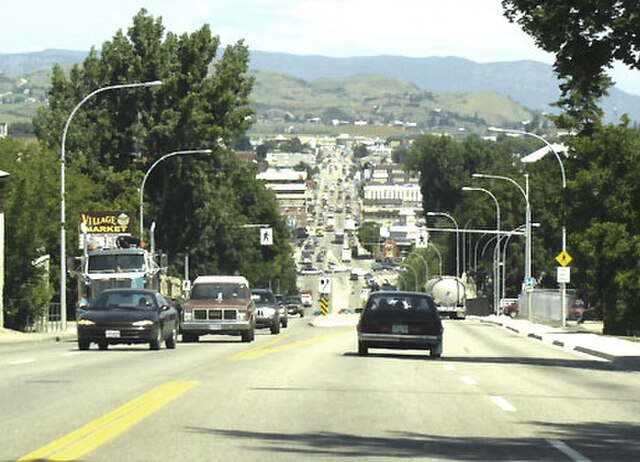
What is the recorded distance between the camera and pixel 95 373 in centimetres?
Answer: 2647

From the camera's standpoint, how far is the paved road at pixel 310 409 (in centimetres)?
1484

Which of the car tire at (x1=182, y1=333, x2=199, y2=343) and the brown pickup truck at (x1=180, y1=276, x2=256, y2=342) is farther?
the car tire at (x1=182, y1=333, x2=199, y2=343)

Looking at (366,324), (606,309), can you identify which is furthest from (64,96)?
(366,324)

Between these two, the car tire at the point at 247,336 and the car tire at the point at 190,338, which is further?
the car tire at the point at 190,338

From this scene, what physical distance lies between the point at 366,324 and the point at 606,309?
32.2 metres

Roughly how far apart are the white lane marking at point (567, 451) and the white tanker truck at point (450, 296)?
9032cm

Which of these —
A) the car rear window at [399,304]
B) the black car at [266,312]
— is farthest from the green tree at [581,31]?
the black car at [266,312]

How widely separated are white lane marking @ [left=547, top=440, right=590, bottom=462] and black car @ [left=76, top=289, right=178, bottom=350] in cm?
2177

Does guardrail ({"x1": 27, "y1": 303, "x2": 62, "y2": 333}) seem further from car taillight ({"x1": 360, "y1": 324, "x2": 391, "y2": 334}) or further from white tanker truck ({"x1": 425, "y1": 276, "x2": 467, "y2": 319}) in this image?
white tanker truck ({"x1": 425, "y1": 276, "x2": 467, "y2": 319})

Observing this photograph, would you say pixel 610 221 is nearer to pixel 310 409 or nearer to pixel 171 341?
pixel 171 341

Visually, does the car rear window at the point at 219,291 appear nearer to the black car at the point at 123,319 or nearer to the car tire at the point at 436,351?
the black car at the point at 123,319

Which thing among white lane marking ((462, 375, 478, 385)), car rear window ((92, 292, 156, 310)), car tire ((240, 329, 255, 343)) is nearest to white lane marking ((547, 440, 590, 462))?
white lane marking ((462, 375, 478, 385))

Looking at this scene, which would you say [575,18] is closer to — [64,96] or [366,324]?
[366,324]

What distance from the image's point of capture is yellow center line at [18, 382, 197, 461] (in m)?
14.0
